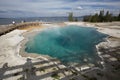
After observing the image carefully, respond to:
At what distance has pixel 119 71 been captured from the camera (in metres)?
12.9

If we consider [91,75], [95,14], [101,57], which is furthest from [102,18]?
[91,75]

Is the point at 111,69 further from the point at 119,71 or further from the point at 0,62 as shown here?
the point at 0,62

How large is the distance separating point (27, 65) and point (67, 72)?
4.76 m

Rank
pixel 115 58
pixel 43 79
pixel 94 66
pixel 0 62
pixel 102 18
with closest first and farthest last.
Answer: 1. pixel 43 79
2. pixel 94 66
3. pixel 0 62
4. pixel 115 58
5. pixel 102 18

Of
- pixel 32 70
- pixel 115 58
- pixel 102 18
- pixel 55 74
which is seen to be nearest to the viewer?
pixel 55 74

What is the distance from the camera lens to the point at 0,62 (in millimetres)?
15328

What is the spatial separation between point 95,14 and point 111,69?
81.1m

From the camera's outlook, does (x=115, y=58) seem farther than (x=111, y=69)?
Yes

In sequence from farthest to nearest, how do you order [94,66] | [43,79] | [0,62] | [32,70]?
[0,62] → [94,66] → [32,70] → [43,79]

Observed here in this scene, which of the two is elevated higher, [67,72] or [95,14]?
[95,14]

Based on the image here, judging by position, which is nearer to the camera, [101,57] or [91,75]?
[91,75]

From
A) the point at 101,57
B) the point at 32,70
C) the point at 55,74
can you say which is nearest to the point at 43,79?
the point at 55,74

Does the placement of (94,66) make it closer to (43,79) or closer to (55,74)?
(55,74)

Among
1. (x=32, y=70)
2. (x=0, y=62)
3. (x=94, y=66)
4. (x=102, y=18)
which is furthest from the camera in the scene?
(x=102, y=18)
